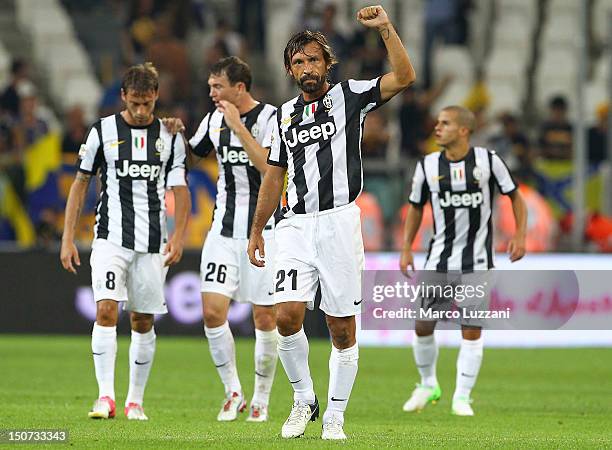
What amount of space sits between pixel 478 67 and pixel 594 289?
9.52 m

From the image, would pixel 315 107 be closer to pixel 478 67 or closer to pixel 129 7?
pixel 129 7

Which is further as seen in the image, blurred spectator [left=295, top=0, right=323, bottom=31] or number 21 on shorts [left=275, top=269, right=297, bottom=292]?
blurred spectator [left=295, top=0, right=323, bottom=31]

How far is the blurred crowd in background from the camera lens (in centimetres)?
1902

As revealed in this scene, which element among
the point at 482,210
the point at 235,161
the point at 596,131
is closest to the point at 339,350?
the point at 235,161

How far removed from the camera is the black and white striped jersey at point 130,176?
1005cm

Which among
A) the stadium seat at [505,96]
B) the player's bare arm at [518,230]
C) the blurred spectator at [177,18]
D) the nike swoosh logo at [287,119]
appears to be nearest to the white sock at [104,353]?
the nike swoosh logo at [287,119]

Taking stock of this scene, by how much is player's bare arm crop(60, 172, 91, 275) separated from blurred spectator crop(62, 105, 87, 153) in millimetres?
9983

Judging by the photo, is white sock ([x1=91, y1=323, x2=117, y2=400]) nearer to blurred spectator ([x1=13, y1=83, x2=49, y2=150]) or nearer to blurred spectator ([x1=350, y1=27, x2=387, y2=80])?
blurred spectator ([x1=13, y1=83, x2=49, y2=150])

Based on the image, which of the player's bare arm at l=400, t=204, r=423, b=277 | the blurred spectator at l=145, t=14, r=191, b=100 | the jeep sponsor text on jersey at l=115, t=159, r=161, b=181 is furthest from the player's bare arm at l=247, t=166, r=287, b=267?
the blurred spectator at l=145, t=14, r=191, b=100

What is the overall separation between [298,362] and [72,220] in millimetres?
2155

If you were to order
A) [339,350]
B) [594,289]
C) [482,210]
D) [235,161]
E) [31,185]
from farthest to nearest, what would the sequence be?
[31,185], [594,289], [482,210], [235,161], [339,350]

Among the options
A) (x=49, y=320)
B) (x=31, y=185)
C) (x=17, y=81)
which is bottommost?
(x=49, y=320)

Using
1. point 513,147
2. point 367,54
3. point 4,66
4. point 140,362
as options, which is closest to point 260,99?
point 367,54

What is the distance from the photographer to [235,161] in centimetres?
1023
